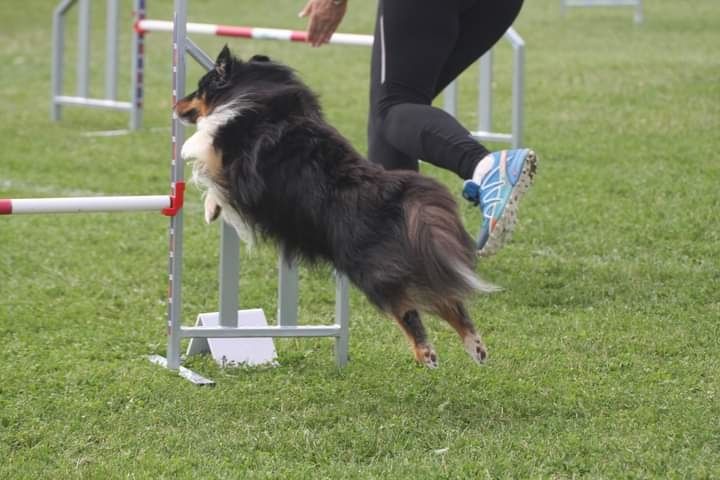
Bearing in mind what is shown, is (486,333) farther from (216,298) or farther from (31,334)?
(31,334)

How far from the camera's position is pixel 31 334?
4652 millimetres

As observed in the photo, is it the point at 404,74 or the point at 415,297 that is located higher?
the point at 404,74

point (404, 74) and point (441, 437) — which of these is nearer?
point (441, 437)

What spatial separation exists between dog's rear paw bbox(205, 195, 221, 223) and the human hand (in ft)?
2.56

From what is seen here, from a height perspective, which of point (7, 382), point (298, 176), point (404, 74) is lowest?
point (7, 382)

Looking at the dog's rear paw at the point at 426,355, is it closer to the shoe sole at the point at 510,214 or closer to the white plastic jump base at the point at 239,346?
the shoe sole at the point at 510,214

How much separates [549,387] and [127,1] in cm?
1804

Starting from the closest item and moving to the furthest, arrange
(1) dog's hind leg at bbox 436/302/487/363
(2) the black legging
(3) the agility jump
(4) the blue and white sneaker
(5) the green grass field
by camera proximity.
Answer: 1. (5) the green grass field
2. (4) the blue and white sneaker
3. (1) dog's hind leg at bbox 436/302/487/363
4. (2) the black legging
5. (3) the agility jump

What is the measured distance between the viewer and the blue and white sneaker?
3.44 metres

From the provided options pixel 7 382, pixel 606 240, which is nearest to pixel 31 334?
pixel 7 382

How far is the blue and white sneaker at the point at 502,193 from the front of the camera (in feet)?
11.3

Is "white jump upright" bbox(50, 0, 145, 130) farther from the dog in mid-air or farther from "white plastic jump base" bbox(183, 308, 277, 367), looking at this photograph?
the dog in mid-air

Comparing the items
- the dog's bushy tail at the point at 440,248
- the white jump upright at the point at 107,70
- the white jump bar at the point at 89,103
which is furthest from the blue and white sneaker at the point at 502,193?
the white jump bar at the point at 89,103

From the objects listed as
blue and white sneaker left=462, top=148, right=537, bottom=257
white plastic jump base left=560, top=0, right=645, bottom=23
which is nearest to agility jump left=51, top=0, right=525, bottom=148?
blue and white sneaker left=462, top=148, right=537, bottom=257
